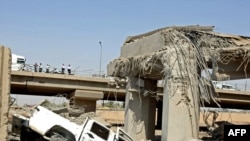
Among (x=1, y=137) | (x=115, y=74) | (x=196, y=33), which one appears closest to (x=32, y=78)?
(x=115, y=74)

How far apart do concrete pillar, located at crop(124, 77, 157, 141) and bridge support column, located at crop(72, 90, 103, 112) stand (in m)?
18.5

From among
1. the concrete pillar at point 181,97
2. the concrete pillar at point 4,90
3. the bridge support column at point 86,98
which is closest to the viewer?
the concrete pillar at point 4,90

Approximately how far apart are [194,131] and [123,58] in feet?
19.1

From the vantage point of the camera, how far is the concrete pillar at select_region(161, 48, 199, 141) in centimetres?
1290

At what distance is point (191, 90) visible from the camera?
13.0 meters

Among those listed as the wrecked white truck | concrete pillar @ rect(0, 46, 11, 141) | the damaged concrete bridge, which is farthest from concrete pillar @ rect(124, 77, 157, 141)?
concrete pillar @ rect(0, 46, 11, 141)

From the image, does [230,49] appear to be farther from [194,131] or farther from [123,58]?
[123,58]

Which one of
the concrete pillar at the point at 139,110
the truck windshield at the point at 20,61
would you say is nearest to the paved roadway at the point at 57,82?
the truck windshield at the point at 20,61

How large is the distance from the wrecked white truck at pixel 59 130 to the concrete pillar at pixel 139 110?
4477 millimetres

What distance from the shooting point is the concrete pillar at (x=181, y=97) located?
12.9m

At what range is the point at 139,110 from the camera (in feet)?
59.4

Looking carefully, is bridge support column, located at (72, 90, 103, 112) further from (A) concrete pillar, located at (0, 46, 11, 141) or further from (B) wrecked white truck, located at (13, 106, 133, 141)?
(A) concrete pillar, located at (0, 46, 11, 141)

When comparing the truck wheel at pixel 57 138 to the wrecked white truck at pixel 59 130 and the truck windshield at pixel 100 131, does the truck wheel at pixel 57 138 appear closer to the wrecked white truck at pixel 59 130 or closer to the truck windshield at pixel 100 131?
the wrecked white truck at pixel 59 130

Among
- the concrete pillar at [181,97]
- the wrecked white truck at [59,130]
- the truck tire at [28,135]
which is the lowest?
the truck tire at [28,135]
